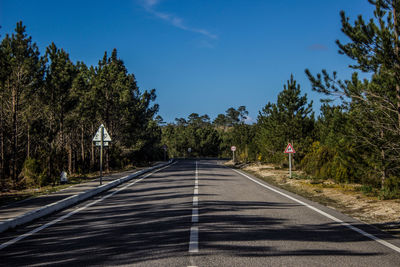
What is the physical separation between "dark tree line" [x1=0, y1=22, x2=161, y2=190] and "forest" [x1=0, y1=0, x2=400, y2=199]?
0.07 meters

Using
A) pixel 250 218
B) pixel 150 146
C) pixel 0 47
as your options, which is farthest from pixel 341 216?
pixel 150 146

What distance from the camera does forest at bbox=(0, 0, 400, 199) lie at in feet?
32.2

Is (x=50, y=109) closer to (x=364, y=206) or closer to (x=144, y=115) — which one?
(x=144, y=115)

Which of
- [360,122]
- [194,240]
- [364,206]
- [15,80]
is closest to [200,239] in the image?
[194,240]

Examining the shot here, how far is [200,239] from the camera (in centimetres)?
577

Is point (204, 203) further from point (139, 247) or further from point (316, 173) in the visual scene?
point (316, 173)

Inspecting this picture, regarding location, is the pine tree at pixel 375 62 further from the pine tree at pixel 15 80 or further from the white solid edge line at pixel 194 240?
the pine tree at pixel 15 80

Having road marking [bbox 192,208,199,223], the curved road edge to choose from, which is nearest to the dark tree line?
the curved road edge

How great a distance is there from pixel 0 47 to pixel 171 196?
16149 mm

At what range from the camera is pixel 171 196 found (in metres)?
11.9

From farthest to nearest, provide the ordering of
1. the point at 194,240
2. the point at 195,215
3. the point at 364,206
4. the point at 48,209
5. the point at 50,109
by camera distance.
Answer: the point at 50,109
the point at 364,206
the point at 48,209
the point at 195,215
the point at 194,240

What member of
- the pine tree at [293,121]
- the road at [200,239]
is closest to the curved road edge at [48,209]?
the road at [200,239]

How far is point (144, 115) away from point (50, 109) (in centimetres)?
1293

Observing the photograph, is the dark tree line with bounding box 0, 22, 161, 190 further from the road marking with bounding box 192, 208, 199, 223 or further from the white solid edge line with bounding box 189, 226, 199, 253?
the white solid edge line with bounding box 189, 226, 199, 253
